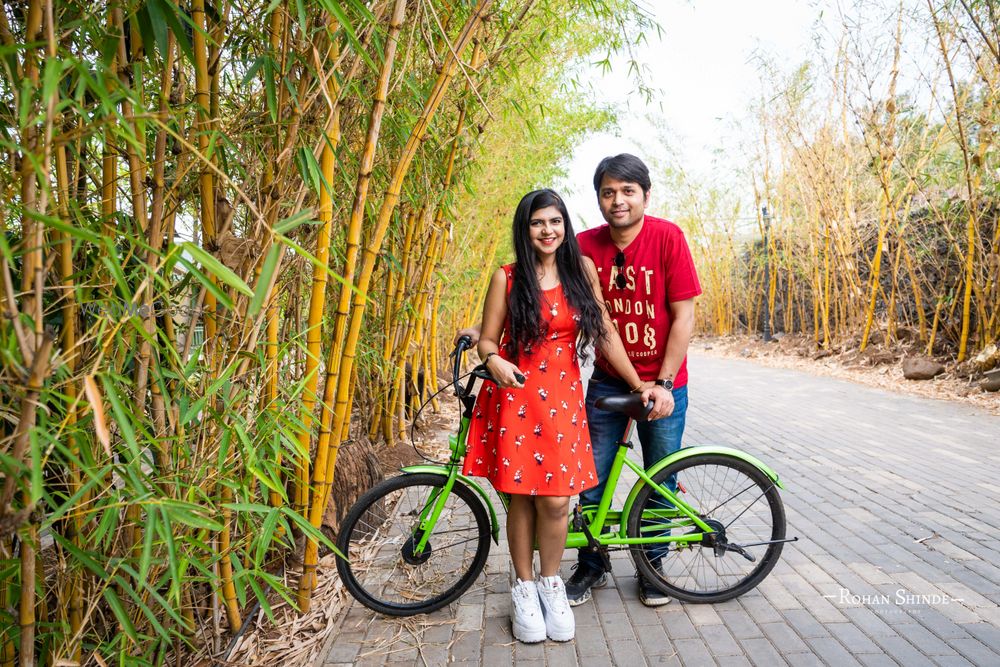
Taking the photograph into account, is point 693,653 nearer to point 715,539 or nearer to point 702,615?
point 702,615

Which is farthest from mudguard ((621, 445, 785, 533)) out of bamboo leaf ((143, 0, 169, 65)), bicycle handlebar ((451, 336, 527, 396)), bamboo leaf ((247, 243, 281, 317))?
bamboo leaf ((143, 0, 169, 65))

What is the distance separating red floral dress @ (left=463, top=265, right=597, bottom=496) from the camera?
6.12 feet

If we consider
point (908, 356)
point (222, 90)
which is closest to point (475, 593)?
point (222, 90)

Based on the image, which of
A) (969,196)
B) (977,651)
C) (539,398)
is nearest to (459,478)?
(539,398)

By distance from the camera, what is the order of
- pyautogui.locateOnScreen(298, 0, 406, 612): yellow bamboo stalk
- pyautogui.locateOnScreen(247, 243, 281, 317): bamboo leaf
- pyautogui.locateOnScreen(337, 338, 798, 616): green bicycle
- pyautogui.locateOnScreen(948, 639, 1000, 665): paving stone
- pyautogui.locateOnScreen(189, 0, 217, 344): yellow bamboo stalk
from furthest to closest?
pyautogui.locateOnScreen(337, 338, 798, 616): green bicycle < pyautogui.locateOnScreen(948, 639, 1000, 665): paving stone < pyautogui.locateOnScreen(298, 0, 406, 612): yellow bamboo stalk < pyautogui.locateOnScreen(189, 0, 217, 344): yellow bamboo stalk < pyautogui.locateOnScreen(247, 243, 281, 317): bamboo leaf

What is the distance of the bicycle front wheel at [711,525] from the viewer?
2131 mm

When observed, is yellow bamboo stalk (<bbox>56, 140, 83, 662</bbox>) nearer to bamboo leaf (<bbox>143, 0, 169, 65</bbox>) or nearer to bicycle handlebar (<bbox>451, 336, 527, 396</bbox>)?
bamboo leaf (<bbox>143, 0, 169, 65</bbox>)

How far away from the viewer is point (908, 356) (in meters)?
7.86

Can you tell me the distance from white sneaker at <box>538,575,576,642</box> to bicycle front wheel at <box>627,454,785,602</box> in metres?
0.31

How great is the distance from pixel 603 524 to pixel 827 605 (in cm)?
80

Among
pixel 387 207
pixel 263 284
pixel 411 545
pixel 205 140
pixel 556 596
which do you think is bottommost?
pixel 556 596

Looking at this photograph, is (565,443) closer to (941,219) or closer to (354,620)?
(354,620)

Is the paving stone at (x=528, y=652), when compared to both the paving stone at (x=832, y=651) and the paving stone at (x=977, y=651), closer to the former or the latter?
the paving stone at (x=832, y=651)

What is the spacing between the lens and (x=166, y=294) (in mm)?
1267
